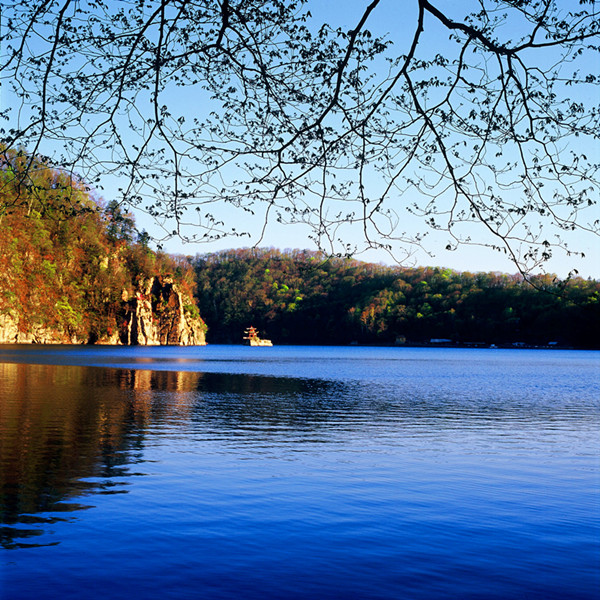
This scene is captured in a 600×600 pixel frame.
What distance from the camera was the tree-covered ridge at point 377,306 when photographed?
148 meters

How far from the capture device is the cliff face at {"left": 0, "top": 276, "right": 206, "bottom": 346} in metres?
105

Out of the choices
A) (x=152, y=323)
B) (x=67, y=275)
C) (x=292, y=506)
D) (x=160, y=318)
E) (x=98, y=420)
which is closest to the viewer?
(x=292, y=506)

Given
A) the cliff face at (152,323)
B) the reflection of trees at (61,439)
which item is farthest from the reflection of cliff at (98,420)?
the cliff face at (152,323)

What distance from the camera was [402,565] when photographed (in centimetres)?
717

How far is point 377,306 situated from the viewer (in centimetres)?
16650

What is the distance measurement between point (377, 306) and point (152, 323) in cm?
5407

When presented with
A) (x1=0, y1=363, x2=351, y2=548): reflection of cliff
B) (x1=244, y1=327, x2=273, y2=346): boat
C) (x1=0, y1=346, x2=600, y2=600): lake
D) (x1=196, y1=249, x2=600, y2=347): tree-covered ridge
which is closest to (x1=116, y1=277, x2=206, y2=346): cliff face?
Result: (x1=244, y1=327, x2=273, y2=346): boat

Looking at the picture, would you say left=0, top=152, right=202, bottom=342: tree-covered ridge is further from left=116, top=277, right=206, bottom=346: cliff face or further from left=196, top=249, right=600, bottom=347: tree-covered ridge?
left=196, top=249, right=600, bottom=347: tree-covered ridge

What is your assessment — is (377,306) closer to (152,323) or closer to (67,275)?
(152,323)

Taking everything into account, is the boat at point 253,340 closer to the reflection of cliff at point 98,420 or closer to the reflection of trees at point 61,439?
the reflection of cliff at point 98,420

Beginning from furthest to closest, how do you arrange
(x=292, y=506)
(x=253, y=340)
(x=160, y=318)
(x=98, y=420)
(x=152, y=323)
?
(x=253, y=340)
(x=160, y=318)
(x=152, y=323)
(x=98, y=420)
(x=292, y=506)

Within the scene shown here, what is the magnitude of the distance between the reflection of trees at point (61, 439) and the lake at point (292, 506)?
56 mm

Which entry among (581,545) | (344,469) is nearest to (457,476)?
(344,469)

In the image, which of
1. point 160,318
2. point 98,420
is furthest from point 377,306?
point 98,420
